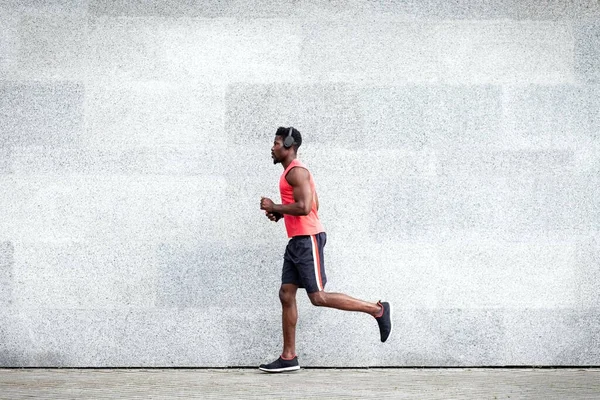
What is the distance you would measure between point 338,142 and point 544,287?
2.20 metres

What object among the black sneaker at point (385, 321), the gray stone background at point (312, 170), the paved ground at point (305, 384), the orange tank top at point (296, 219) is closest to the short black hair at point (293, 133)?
the orange tank top at point (296, 219)

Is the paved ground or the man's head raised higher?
the man's head

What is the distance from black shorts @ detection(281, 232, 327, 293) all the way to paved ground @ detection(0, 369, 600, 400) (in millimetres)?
747

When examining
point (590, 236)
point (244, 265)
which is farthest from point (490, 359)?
point (244, 265)

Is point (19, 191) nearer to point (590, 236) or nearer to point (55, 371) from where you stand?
point (55, 371)

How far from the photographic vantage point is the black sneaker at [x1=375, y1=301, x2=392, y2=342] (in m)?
6.27

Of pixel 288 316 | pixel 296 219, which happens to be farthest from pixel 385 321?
pixel 296 219

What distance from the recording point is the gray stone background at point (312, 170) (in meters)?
6.60

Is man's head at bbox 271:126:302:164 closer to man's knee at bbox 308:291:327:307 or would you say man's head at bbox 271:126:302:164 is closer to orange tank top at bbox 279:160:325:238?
orange tank top at bbox 279:160:325:238

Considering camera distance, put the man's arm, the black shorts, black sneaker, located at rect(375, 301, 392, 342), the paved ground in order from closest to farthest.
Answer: the paved ground → the man's arm → the black shorts → black sneaker, located at rect(375, 301, 392, 342)

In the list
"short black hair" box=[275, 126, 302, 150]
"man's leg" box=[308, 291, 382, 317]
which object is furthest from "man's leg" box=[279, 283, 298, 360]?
"short black hair" box=[275, 126, 302, 150]

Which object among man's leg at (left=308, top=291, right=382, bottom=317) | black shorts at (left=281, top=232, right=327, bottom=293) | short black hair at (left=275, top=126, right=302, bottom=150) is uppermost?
short black hair at (left=275, top=126, right=302, bottom=150)

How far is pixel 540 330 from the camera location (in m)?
6.64

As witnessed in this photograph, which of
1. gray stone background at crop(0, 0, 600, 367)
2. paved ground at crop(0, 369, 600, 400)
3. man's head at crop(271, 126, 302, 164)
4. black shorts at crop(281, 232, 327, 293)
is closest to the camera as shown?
paved ground at crop(0, 369, 600, 400)
